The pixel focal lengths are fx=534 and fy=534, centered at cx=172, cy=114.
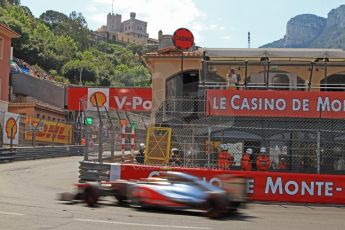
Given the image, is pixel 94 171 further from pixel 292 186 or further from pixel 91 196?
pixel 292 186

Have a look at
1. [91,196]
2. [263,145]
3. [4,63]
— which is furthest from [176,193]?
[4,63]

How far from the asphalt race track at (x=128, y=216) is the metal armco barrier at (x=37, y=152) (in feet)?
40.7

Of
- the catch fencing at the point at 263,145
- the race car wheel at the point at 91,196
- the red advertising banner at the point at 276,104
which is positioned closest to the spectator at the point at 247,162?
the catch fencing at the point at 263,145

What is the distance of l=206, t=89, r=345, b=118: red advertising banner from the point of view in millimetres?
19516

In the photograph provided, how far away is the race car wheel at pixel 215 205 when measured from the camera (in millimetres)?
10836

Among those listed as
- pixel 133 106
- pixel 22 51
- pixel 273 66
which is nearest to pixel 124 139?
pixel 273 66

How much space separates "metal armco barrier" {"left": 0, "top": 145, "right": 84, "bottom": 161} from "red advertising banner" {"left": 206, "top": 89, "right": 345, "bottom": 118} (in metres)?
12.5

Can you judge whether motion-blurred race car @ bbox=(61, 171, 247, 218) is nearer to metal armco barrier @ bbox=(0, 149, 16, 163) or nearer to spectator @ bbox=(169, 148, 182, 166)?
spectator @ bbox=(169, 148, 182, 166)

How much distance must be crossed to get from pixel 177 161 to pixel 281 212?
5007mm

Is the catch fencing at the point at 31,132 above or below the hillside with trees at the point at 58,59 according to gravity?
below

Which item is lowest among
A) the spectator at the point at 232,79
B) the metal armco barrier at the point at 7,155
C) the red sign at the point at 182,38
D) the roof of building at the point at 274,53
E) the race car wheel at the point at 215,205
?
the race car wheel at the point at 215,205

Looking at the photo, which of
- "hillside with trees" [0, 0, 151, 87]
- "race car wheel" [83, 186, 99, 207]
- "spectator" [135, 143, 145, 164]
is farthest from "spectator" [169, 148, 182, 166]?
"hillside with trees" [0, 0, 151, 87]

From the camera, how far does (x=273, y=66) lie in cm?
2211

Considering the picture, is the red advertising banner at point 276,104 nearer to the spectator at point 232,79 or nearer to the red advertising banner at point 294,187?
the spectator at point 232,79
